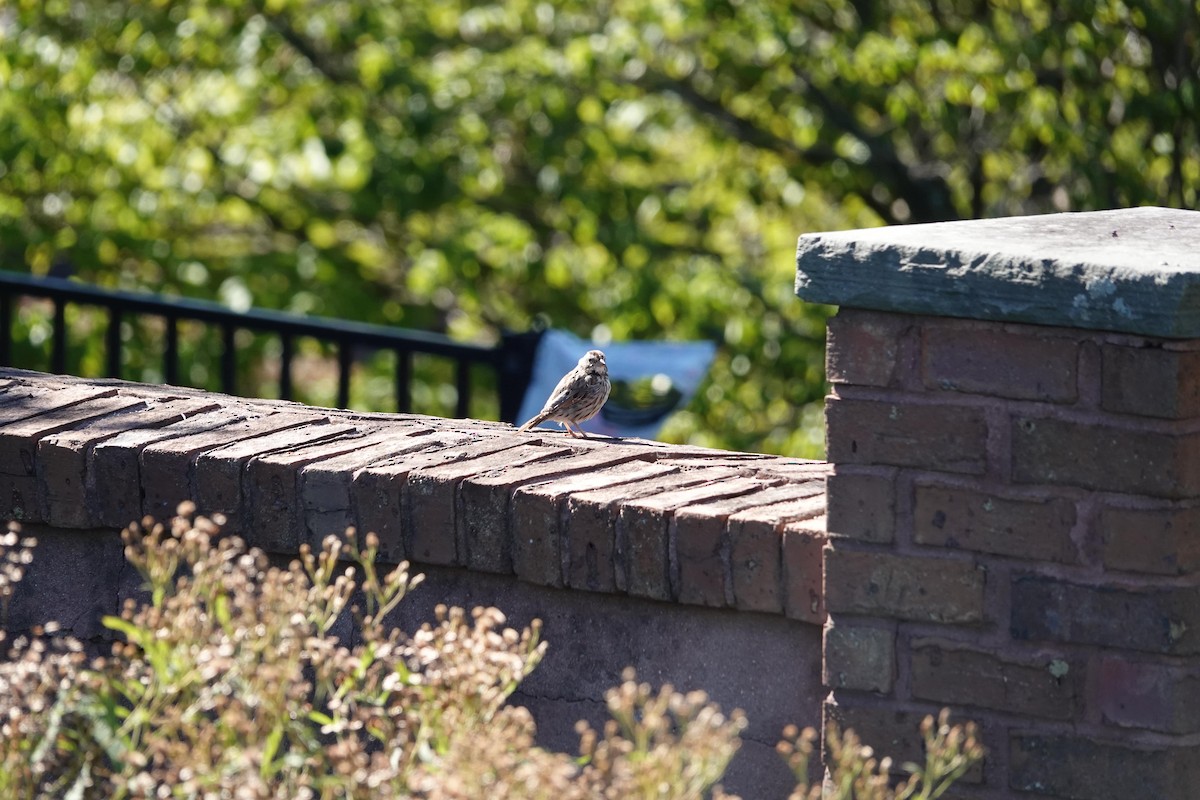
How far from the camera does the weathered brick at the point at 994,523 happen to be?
2482mm

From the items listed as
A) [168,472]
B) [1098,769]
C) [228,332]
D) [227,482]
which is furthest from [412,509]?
[228,332]

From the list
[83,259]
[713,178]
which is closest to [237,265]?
[83,259]

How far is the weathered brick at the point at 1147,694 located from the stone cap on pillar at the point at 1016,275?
0.52 meters

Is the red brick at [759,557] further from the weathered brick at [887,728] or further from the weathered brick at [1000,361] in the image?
the weathered brick at [1000,361]

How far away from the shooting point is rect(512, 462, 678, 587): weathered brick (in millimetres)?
2805

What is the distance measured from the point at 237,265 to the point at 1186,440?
657 centimetres

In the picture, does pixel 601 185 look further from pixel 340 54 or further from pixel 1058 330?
pixel 1058 330

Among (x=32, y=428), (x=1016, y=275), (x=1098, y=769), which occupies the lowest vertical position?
(x=1098, y=769)

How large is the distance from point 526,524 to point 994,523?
810 millimetres

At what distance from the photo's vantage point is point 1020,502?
2498 mm

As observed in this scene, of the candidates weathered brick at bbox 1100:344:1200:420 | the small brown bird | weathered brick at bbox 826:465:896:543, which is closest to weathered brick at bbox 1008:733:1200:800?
weathered brick at bbox 826:465:896:543

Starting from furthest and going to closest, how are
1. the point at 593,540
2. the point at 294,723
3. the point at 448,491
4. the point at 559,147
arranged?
the point at 559,147, the point at 448,491, the point at 593,540, the point at 294,723

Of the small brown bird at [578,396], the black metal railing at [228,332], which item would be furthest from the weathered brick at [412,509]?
the black metal railing at [228,332]

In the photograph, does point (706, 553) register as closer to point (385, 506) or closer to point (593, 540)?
point (593, 540)
